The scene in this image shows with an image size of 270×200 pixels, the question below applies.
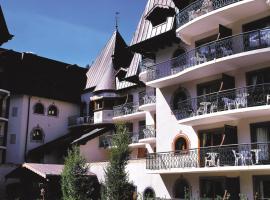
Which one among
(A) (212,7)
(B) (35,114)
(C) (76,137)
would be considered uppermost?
(A) (212,7)

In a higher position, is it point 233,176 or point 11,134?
point 11,134

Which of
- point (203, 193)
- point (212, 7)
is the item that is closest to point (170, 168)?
point (203, 193)

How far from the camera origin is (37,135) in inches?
1459

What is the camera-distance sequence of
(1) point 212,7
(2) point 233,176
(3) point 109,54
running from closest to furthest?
(2) point 233,176, (1) point 212,7, (3) point 109,54

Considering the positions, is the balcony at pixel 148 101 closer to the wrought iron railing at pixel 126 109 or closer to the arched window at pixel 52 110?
the wrought iron railing at pixel 126 109

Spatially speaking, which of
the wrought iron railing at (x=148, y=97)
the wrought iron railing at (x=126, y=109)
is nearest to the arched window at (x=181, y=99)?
the wrought iron railing at (x=148, y=97)

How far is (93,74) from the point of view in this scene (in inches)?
1594

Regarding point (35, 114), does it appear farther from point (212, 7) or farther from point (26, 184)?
point (212, 7)

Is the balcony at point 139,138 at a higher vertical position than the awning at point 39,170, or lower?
higher

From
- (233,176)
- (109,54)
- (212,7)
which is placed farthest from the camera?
(109,54)

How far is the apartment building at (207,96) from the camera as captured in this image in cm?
1836

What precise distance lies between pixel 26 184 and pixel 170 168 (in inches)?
564

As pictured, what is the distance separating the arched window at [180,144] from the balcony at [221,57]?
339cm

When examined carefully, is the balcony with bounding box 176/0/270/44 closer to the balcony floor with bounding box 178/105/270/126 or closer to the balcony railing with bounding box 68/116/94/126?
the balcony floor with bounding box 178/105/270/126
